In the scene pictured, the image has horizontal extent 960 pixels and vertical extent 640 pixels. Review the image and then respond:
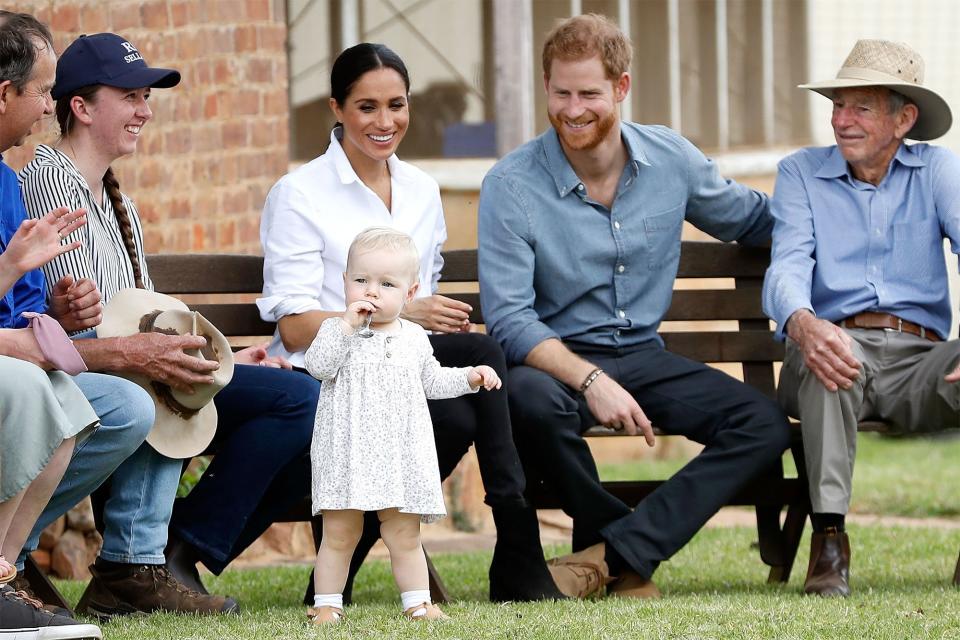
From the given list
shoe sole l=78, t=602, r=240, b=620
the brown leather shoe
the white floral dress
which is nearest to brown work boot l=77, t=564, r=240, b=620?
shoe sole l=78, t=602, r=240, b=620

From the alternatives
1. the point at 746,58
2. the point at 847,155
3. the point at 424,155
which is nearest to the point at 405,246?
the point at 847,155

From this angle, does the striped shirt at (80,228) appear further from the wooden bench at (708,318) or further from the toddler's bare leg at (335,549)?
the toddler's bare leg at (335,549)

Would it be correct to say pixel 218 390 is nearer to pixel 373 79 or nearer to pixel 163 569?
pixel 163 569

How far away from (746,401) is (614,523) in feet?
1.85

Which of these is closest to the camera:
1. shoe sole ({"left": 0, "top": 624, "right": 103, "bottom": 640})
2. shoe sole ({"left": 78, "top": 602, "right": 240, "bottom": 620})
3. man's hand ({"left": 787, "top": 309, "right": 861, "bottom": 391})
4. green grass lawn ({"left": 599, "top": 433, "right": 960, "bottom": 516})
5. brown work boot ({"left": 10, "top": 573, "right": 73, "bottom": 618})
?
shoe sole ({"left": 0, "top": 624, "right": 103, "bottom": 640})

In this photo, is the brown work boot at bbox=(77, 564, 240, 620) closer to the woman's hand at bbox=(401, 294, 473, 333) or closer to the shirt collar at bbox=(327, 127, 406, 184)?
the woman's hand at bbox=(401, 294, 473, 333)

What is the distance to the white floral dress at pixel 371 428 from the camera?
4129mm

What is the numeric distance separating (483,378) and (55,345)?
1.08 meters

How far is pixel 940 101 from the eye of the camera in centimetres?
520

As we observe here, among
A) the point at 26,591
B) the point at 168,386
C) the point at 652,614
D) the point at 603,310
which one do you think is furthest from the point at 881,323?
the point at 26,591

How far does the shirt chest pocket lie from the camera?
16.9 feet

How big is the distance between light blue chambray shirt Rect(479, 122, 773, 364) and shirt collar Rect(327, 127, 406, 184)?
28cm

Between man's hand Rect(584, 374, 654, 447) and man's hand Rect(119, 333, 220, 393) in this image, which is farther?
man's hand Rect(584, 374, 654, 447)

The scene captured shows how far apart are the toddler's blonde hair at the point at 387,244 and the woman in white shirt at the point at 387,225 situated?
18.6 inches
